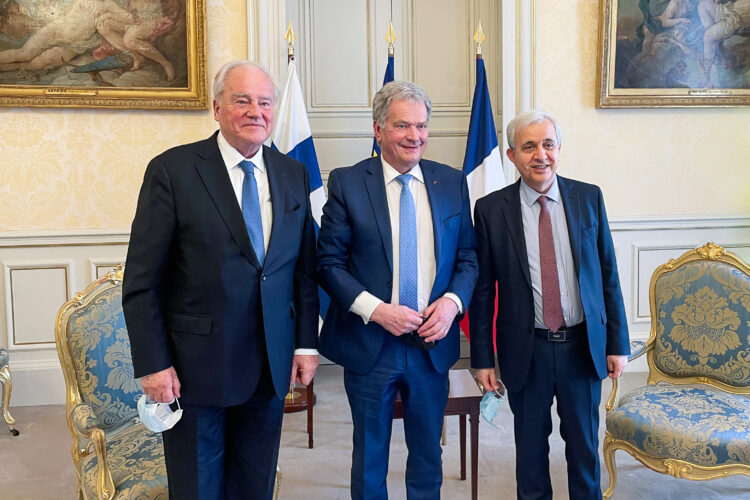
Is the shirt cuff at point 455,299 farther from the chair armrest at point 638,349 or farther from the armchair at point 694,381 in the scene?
the chair armrest at point 638,349

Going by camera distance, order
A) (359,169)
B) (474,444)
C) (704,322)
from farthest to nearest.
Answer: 1. (704,322)
2. (474,444)
3. (359,169)

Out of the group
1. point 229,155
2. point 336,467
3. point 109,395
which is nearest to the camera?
point 229,155

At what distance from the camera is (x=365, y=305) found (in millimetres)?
2076

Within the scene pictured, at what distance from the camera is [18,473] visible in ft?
11.0

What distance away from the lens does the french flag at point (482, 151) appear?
175 inches

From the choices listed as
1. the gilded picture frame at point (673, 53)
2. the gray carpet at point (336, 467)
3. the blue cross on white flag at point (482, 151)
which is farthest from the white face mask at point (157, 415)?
the gilded picture frame at point (673, 53)

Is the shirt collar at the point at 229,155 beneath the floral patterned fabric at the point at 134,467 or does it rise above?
above

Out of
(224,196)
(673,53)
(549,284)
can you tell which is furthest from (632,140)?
(224,196)

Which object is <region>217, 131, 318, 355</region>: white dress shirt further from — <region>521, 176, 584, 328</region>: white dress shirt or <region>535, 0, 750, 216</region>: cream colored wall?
<region>535, 0, 750, 216</region>: cream colored wall

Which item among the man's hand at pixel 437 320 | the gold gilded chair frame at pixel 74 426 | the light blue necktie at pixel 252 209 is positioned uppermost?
the light blue necktie at pixel 252 209

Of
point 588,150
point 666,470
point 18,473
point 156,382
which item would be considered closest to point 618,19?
point 588,150

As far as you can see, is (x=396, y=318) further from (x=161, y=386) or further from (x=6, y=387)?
(x=6, y=387)

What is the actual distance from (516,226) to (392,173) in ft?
1.55

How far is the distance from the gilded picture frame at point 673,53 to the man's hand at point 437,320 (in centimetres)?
320
